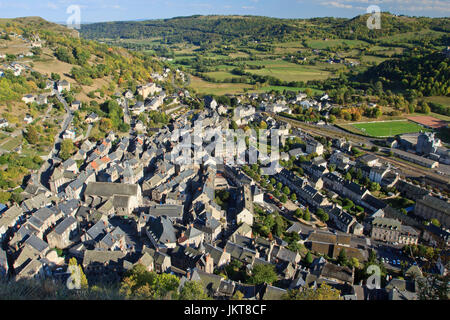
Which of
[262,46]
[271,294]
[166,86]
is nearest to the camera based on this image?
[271,294]

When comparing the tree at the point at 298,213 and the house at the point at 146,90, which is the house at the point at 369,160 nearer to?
the tree at the point at 298,213

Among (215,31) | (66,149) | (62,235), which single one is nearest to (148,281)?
(62,235)

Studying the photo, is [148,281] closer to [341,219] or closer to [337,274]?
[337,274]

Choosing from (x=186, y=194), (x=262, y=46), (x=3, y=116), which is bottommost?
(x=186, y=194)

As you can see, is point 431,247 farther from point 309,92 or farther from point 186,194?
point 309,92

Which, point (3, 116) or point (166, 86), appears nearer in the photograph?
point (3, 116)
